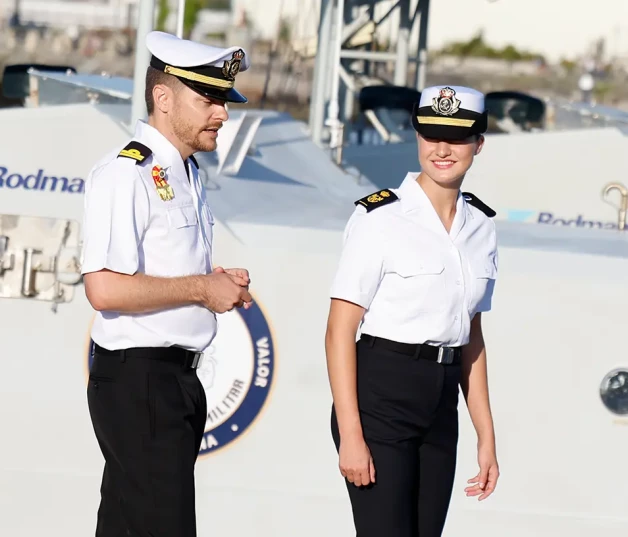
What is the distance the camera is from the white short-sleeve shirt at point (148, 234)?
2.88 metres

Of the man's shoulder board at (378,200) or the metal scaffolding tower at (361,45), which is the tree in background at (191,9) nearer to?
the metal scaffolding tower at (361,45)

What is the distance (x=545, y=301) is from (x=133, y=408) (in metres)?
1.67

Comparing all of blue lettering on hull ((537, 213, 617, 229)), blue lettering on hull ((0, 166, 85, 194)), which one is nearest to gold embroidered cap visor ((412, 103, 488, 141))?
blue lettering on hull ((0, 166, 85, 194))

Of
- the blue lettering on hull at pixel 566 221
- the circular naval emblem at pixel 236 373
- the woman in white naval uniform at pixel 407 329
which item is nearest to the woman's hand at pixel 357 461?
the woman in white naval uniform at pixel 407 329

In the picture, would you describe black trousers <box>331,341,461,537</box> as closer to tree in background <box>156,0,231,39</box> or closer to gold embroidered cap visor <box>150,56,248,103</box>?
gold embroidered cap visor <box>150,56,248,103</box>

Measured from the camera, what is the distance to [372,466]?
2977mm

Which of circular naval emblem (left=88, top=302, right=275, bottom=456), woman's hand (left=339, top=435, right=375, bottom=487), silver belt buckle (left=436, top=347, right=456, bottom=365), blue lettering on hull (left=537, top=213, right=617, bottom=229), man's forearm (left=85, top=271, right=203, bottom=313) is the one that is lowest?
blue lettering on hull (left=537, top=213, right=617, bottom=229)

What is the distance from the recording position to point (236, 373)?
4.23 m

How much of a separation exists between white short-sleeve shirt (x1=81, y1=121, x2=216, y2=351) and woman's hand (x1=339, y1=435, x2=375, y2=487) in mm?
405

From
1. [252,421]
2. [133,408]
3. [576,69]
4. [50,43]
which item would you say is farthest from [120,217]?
[576,69]

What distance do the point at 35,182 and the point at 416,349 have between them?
167 centimetres

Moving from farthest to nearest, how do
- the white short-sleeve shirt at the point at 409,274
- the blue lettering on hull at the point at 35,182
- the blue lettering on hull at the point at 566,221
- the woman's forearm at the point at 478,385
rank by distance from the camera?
the blue lettering on hull at the point at 566,221 < the blue lettering on hull at the point at 35,182 < the woman's forearm at the point at 478,385 < the white short-sleeve shirt at the point at 409,274

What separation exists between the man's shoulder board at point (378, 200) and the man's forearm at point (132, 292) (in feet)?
1.46

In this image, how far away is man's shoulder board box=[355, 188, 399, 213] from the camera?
119 inches
